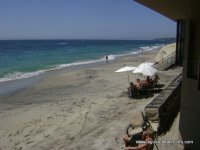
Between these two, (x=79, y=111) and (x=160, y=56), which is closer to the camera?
(x=79, y=111)

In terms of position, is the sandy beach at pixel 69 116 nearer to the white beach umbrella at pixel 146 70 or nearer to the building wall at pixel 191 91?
the white beach umbrella at pixel 146 70

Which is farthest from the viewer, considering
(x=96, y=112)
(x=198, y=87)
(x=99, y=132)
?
(x=96, y=112)

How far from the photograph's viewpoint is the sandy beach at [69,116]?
10281 millimetres

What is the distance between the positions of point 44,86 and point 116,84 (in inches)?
220

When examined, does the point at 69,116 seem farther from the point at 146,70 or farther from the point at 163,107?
the point at 146,70

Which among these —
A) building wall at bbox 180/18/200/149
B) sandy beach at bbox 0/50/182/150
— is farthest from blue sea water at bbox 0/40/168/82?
building wall at bbox 180/18/200/149

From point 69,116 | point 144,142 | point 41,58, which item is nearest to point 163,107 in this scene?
point 144,142

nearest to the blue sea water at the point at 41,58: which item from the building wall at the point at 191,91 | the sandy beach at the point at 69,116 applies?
the sandy beach at the point at 69,116

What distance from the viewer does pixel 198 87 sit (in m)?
7.43

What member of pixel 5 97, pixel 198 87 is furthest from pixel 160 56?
pixel 198 87

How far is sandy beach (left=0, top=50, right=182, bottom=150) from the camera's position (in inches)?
405

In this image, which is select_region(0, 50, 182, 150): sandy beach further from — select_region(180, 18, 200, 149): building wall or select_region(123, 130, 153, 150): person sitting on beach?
select_region(180, 18, 200, 149): building wall

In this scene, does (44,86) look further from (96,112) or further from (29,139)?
(29,139)

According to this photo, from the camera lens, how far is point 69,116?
44.4 ft
